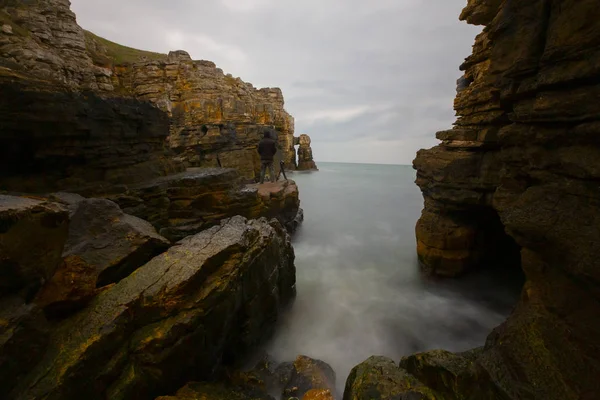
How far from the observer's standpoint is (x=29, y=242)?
3.30 m

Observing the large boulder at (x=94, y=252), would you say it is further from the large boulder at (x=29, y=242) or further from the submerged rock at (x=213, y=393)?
the submerged rock at (x=213, y=393)

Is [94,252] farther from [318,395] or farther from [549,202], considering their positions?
[549,202]

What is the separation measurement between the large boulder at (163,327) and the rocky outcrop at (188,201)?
351 centimetres

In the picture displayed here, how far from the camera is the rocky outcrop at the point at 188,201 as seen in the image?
830 centimetres

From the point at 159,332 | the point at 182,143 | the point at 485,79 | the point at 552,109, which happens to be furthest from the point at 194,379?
the point at 182,143

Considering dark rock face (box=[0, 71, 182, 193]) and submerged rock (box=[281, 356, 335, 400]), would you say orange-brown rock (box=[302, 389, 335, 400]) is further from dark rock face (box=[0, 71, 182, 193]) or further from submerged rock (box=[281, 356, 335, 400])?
dark rock face (box=[0, 71, 182, 193])

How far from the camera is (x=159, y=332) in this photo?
12.4 ft

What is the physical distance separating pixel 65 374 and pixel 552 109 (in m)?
7.31

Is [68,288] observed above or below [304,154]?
below

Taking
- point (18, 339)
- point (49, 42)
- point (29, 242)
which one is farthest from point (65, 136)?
point (49, 42)

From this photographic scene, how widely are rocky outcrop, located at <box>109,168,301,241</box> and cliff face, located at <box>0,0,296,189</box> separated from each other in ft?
3.69

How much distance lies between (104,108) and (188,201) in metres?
4.03

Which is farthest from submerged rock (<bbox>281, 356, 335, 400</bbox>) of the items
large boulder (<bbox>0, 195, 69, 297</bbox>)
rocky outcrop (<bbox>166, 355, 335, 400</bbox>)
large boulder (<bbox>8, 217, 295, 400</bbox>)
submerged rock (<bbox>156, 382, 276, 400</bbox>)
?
large boulder (<bbox>0, 195, 69, 297</bbox>)

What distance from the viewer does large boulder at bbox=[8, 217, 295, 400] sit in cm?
317
